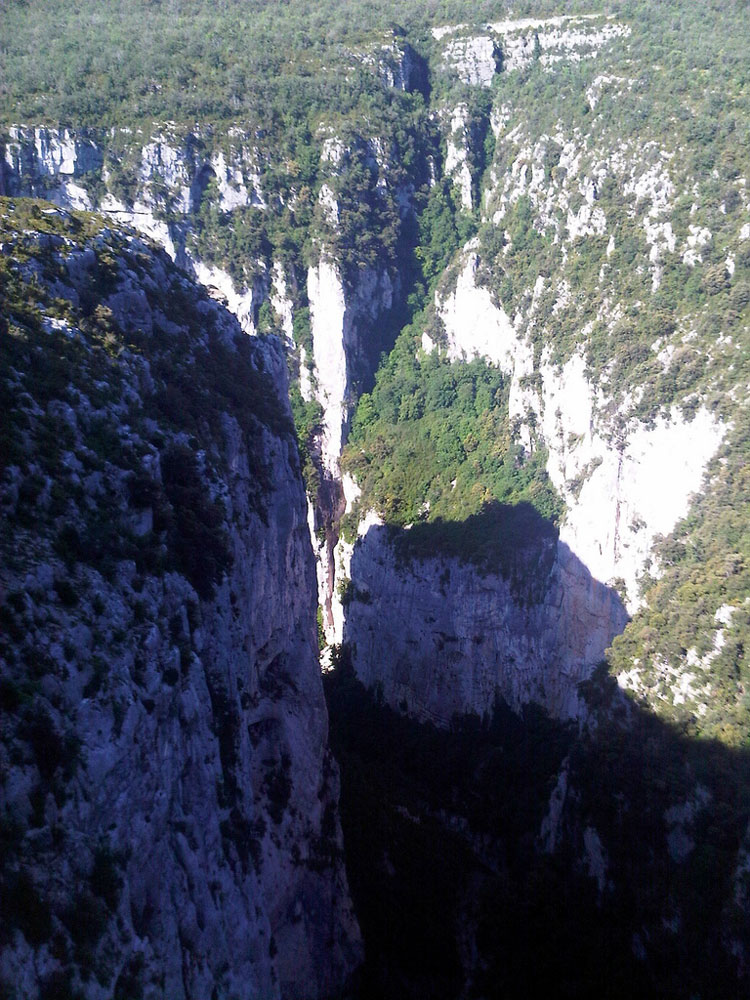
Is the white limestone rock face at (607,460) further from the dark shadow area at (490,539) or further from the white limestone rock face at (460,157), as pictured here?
the white limestone rock face at (460,157)

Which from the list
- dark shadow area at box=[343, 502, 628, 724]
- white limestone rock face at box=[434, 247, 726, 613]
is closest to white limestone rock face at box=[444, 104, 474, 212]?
white limestone rock face at box=[434, 247, 726, 613]

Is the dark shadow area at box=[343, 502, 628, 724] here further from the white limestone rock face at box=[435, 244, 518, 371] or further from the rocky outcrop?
the rocky outcrop

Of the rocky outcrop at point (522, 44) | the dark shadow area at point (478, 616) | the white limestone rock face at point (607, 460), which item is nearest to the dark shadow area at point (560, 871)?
the dark shadow area at point (478, 616)

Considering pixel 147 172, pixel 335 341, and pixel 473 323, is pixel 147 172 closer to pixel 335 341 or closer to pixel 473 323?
pixel 335 341

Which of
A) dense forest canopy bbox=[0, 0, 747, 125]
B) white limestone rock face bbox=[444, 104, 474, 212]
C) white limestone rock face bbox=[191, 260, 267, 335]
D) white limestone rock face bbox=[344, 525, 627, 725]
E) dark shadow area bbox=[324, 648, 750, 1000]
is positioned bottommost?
dark shadow area bbox=[324, 648, 750, 1000]

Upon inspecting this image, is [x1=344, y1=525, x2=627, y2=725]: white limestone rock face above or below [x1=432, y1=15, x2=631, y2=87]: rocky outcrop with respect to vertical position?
below

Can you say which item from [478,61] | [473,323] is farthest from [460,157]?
Answer: [473,323]

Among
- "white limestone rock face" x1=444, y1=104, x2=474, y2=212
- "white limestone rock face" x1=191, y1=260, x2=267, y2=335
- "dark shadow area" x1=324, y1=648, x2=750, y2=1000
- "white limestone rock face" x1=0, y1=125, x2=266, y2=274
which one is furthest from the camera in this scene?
"white limestone rock face" x1=444, y1=104, x2=474, y2=212

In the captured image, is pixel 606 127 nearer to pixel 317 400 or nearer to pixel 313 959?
pixel 317 400
